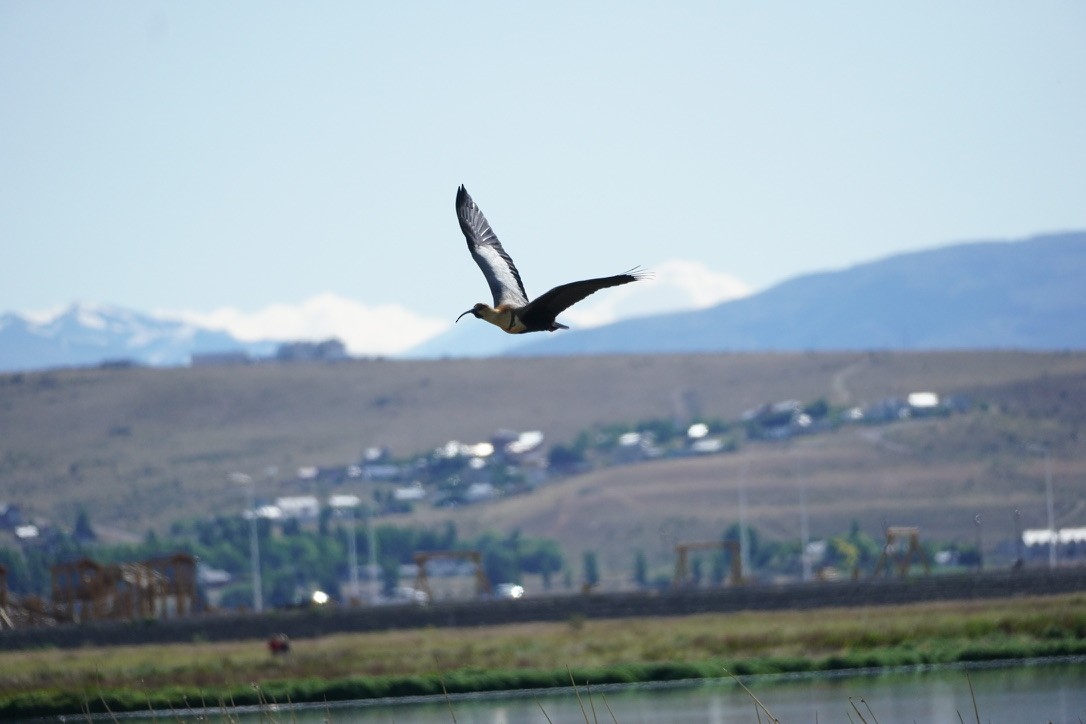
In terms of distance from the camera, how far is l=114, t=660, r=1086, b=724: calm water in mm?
33656

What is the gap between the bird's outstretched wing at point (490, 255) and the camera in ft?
67.3

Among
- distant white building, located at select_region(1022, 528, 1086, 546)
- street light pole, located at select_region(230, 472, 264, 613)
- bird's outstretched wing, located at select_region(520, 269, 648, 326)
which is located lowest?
distant white building, located at select_region(1022, 528, 1086, 546)

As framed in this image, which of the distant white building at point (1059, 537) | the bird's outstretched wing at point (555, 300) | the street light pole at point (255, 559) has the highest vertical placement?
the bird's outstretched wing at point (555, 300)

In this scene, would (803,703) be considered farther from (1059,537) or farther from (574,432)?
(574,432)

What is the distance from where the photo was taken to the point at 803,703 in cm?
3609

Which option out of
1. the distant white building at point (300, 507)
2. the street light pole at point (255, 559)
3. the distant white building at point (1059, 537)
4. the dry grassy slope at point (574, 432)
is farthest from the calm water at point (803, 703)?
the distant white building at point (300, 507)

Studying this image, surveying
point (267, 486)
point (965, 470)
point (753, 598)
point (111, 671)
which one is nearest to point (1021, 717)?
point (111, 671)

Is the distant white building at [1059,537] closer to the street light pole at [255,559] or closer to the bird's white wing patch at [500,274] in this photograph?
the street light pole at [255,559]

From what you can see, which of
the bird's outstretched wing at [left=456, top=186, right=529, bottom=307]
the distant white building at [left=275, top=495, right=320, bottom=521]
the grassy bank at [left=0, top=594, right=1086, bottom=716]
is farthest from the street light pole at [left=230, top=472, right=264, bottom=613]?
the bird's outstretched wing at [left=456, top=186, right=529, bottom=307]

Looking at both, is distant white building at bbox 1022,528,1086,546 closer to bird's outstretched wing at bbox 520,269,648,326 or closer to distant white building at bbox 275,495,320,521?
distant white building at bbox 275,495,320,521

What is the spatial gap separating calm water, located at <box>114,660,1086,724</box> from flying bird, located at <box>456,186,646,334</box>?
12.0 m

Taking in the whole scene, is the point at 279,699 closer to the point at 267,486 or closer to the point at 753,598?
the point at 753,598

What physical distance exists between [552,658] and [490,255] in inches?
1049

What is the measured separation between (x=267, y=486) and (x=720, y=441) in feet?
113
